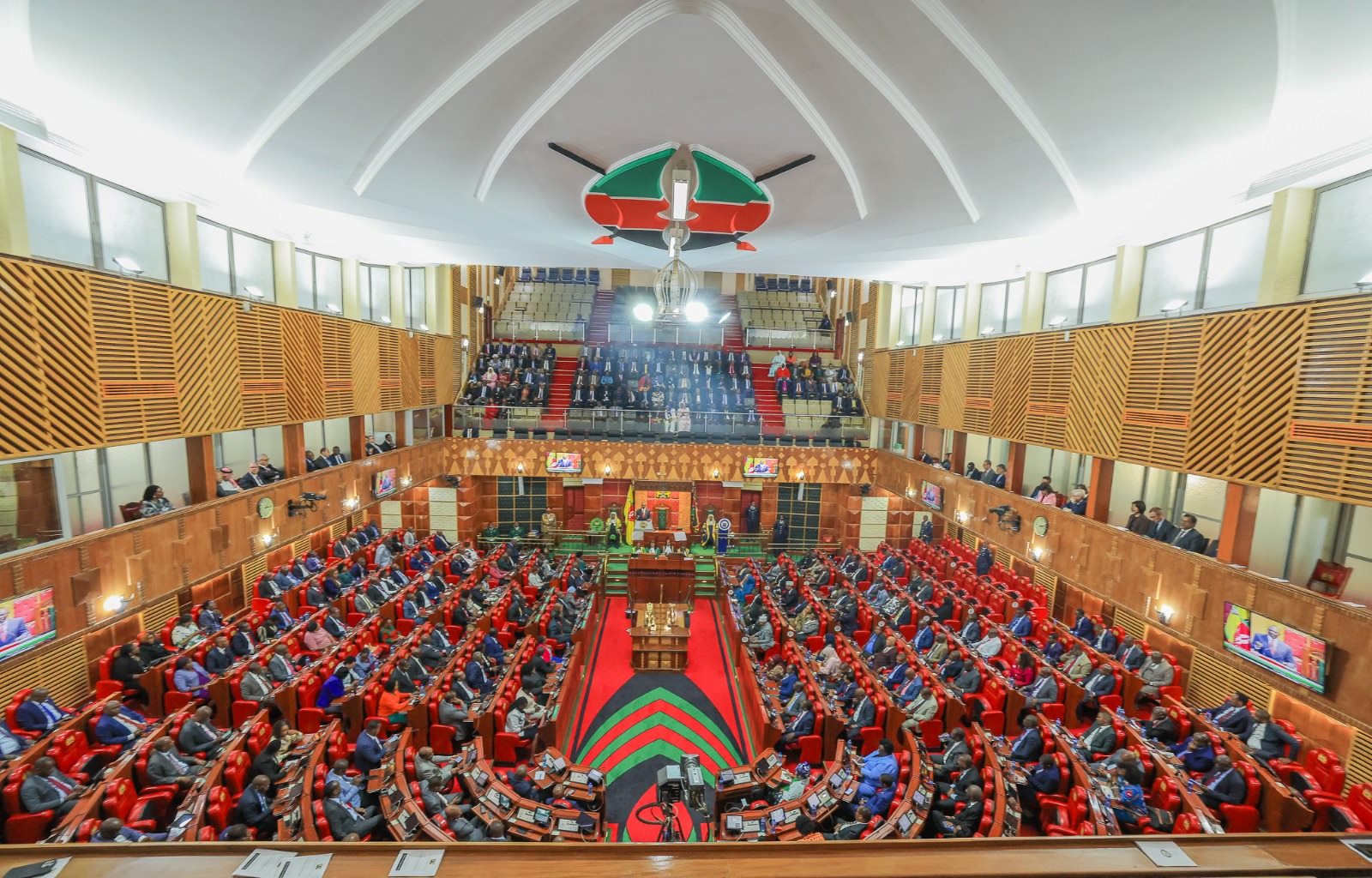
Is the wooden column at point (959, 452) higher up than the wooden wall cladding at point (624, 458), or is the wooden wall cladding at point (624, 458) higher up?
the wooden column at point (959, 452)

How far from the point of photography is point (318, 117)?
22.9 ft

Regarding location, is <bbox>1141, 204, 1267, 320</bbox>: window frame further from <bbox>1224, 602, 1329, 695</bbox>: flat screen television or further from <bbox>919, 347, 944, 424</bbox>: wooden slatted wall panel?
<bbox>919, 347, 944, 424</bbox>: wooden slatted wall panel

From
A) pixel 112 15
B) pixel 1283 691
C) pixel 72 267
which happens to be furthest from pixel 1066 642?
pixel 72 267

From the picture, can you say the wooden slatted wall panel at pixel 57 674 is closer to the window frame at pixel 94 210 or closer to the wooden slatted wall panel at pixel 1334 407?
the window frame at pixel 94 210

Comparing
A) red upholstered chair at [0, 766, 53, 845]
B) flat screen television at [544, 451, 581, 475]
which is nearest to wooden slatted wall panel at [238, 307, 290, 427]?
red upholstered chair at [0, 766, 53, 845]

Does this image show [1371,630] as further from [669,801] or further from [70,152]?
[70,152]

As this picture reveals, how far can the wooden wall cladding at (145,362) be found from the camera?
677 centimetres

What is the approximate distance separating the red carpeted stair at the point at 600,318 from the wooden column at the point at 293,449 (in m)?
13.4

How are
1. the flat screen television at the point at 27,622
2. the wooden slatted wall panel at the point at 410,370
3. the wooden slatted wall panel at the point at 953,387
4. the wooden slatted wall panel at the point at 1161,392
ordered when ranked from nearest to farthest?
the flat screen television at the point at 27,622 < the wooden slatted wall panel at the point at 1161,392 < the wooden slatted wall panel at the point at 953,387 < the wooden slatted wall panel at the point at 410,370

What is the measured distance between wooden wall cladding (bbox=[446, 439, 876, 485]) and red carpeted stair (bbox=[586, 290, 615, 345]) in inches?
298

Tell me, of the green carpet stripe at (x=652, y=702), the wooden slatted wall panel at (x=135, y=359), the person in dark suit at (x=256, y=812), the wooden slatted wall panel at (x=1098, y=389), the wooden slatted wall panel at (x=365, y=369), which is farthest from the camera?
the wooden slatted wall panel at (x=365, y=369)

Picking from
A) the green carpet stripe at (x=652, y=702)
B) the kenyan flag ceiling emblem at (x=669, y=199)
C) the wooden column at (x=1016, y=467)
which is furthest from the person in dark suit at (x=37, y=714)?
the wooden column at (x=1016, y=467)

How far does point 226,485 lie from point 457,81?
8914 millimetres

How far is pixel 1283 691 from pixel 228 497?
1666 centimetres
